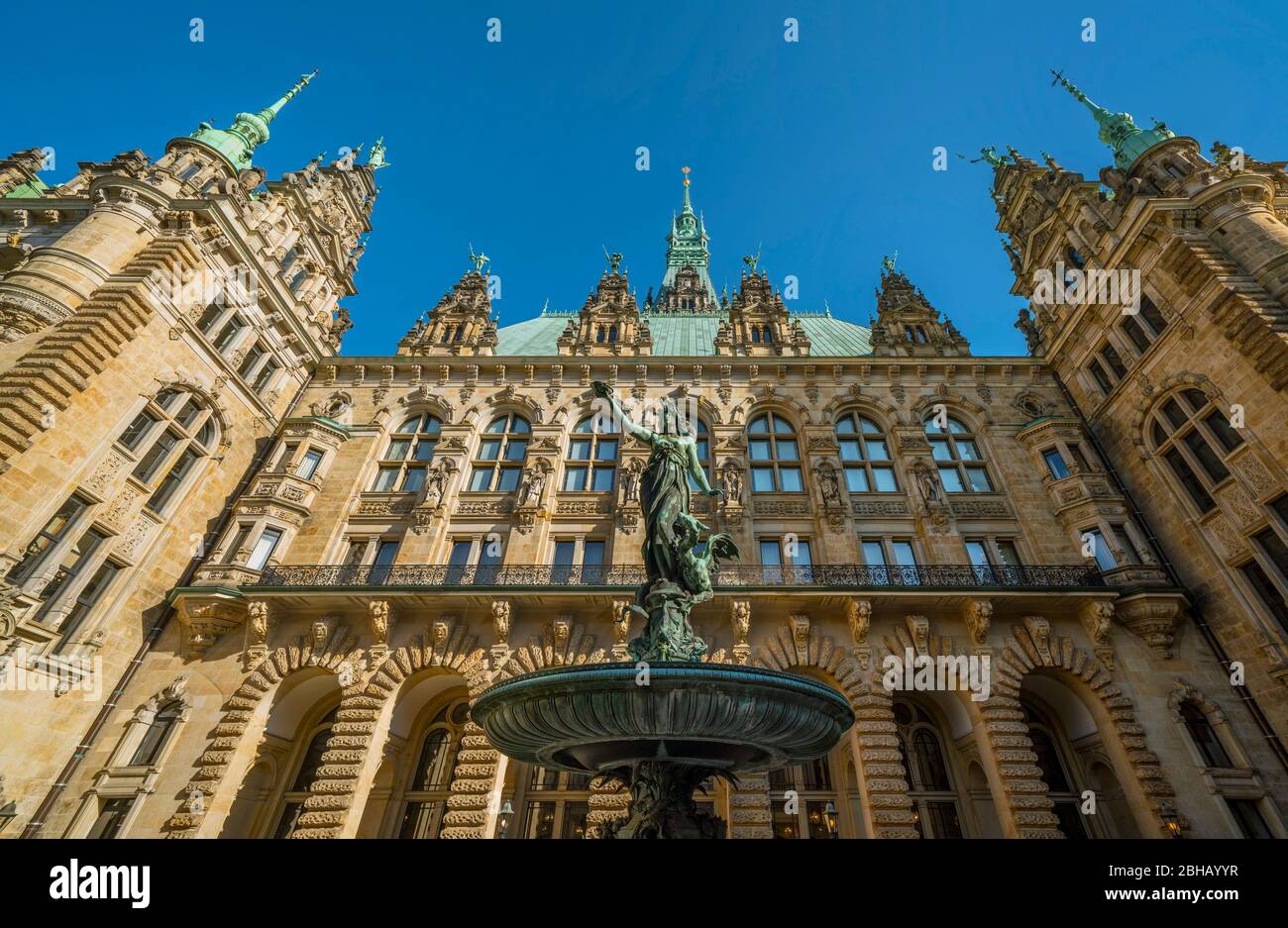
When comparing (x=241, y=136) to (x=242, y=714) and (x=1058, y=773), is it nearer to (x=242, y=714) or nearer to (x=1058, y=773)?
(x=242, y=714)

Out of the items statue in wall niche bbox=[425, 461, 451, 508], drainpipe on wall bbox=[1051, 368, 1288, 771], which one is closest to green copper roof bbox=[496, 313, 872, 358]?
statue in wall niche bbox=[425, 461, 451, 508]

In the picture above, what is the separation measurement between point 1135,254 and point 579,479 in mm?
19143

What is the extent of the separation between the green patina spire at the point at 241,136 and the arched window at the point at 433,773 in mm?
21301

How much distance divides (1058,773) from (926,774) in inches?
138

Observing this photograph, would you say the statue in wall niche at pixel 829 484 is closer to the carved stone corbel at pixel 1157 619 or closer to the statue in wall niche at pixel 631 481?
the statue in wall niche at pixel 631 481

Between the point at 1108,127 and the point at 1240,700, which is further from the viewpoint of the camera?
the point at 1108,127

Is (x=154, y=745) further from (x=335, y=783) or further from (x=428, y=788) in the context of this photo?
(x=428, y=788)

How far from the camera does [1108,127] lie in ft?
81.0

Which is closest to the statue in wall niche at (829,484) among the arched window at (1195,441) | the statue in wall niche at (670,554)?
the arched window at (1195,441)

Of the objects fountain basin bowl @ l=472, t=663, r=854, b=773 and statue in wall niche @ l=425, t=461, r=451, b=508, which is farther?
statue in wall niche @ l=425, t=461, r=451, b=508

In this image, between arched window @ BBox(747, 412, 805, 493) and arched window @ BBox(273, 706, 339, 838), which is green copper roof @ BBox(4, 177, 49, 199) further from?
arched window @ BBox(747, 412, 805, 493)

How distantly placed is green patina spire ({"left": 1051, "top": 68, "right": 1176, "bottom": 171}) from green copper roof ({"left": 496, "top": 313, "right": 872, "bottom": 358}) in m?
11.0

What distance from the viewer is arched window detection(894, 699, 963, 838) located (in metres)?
15.0
